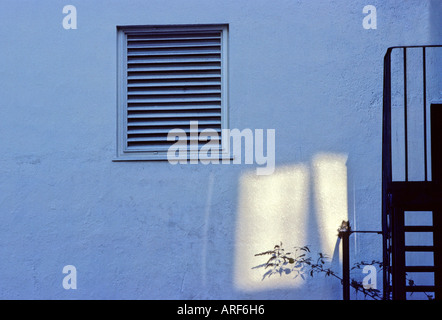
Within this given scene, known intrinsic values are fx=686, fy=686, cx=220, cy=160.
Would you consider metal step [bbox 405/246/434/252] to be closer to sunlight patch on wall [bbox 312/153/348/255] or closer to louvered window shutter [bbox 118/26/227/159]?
sunlight patch on wall [bbox 312/153/348/255]

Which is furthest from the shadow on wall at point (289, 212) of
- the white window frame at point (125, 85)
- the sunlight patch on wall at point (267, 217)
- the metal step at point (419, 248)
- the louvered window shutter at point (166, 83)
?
the metal step at point (419, 248)

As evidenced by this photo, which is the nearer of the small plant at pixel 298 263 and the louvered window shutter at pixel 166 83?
the small plant at pixel 298 263

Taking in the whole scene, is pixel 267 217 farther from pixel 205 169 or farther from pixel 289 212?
pixel 205 169

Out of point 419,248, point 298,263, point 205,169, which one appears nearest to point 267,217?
point 298,263

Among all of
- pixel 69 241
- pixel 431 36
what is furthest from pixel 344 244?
pixel 69 241

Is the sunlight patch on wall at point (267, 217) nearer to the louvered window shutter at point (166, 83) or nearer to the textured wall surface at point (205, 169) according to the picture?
the textured wall surface at point (205, 169)

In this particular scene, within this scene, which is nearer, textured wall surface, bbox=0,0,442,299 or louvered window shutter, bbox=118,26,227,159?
textured wall surface, bbox=0,0,442,299

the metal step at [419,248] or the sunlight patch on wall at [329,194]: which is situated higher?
the sunlight patch on wall at [329,194]

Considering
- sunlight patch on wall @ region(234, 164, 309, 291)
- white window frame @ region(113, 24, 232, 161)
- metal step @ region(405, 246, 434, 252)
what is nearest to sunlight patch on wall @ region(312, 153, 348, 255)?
sunlight patch on wall @ region(234, 164, 309, 291)

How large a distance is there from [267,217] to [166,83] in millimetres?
1721

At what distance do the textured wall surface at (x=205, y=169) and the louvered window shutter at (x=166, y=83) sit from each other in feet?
0.47

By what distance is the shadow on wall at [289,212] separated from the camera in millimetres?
6762

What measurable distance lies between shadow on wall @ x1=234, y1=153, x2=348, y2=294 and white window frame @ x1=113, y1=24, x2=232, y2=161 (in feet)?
1.93

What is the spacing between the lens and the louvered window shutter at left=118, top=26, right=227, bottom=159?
7.02 meters
